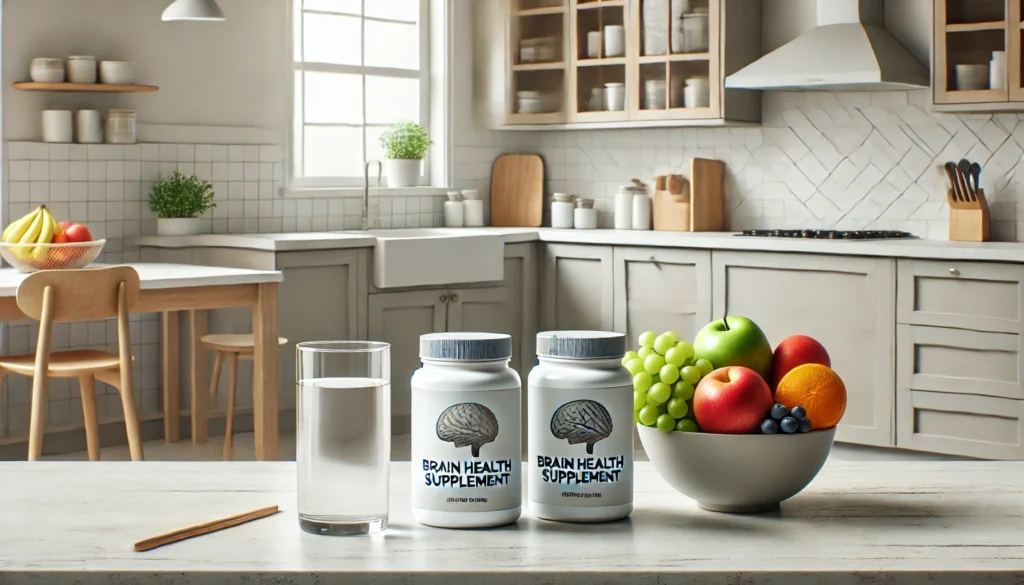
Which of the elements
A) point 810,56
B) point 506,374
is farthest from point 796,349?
point 810,56

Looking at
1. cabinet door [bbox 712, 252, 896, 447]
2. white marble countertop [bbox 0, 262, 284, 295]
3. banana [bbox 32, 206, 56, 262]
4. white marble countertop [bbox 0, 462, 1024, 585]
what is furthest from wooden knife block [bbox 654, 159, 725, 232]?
white marble countertop [bbox 0, 462, 1024, 585]

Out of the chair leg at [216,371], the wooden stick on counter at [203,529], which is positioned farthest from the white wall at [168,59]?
the wooden stick on counter at [203,529]

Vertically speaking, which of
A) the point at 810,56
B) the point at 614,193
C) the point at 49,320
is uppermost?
the point at 810,56

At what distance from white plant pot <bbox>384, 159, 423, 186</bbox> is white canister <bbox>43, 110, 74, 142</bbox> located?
5.46ft

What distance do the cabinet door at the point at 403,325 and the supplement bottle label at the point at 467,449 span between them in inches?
165

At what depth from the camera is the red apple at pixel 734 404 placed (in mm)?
1200

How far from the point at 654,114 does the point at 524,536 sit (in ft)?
15.7

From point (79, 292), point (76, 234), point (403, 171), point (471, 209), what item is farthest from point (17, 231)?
point (471, 209)

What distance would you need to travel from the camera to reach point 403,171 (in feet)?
20.0

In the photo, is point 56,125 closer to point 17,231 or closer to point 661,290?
point 17,231

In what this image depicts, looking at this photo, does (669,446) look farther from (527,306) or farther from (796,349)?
(527,306)

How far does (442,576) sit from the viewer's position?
1011 mm

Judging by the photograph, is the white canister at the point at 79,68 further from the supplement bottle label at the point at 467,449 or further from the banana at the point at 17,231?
the supplement bottle label at the point at 467,449

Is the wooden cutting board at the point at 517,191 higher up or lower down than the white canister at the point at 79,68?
lower down
